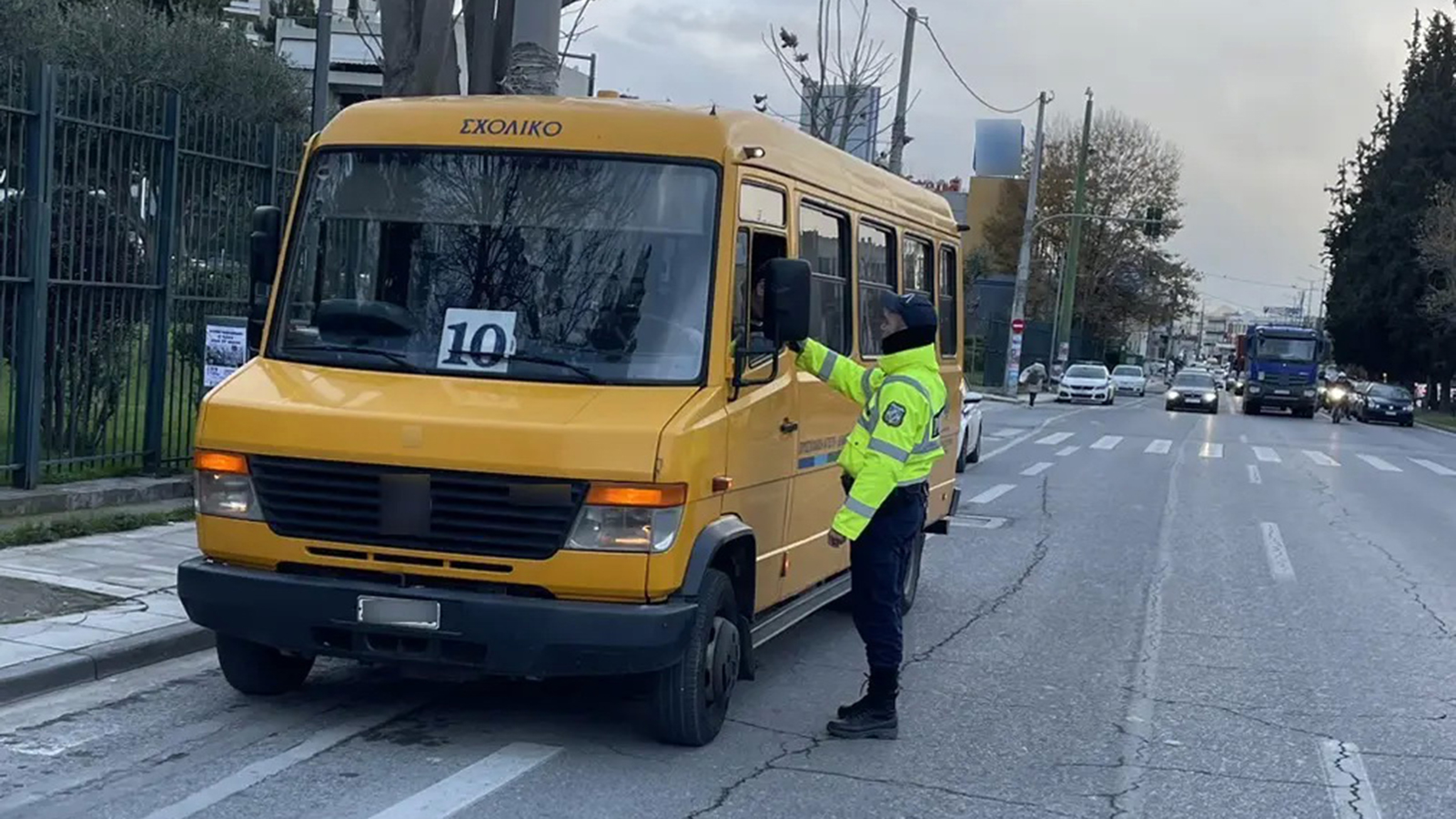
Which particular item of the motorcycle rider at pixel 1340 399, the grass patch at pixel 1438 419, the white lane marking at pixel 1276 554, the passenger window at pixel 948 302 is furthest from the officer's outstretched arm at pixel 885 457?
the grass patch at pixel 1438 419

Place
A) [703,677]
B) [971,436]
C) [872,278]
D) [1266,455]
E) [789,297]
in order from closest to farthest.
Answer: [703,677] → [789,297] → [872,278] → [971,436] → [1266,455]

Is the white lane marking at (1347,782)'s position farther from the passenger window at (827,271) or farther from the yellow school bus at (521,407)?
the passenger window at (827,271)

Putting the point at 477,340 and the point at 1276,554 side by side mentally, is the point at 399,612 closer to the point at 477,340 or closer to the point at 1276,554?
the point at 477,340

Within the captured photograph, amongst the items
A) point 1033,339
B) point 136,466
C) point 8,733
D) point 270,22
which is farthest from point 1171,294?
point 8,733

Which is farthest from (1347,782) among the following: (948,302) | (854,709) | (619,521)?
(948,302)

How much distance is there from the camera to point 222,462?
21.1 feet

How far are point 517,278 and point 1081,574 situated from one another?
7.21 meters

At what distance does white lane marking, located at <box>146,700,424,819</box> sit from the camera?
5547 millimetres

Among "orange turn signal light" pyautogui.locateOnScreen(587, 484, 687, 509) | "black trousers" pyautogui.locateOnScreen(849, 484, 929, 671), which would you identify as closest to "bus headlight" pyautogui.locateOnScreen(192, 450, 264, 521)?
"orange turn signal light" pyautogui.locateOnScreen(587, 484, 687, 509)

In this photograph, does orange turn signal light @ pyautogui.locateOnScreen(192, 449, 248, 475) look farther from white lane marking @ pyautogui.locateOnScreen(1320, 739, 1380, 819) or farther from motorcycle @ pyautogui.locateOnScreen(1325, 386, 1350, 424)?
motorcycle @ pyautogui.locateOnScreen(1325, 386, 1350, 424)

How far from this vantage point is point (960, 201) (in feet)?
318

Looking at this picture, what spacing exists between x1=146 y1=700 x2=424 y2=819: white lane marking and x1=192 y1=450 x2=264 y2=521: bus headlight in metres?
0.95

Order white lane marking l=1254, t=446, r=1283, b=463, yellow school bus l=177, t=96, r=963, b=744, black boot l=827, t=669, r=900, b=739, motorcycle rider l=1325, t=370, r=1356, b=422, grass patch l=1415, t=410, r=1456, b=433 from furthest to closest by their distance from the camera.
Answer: grass patch l=1415, t=410, r=1456, b=433
motorcycle rider l=1325, t=370, r=1356, b=422
white lane marking l=1254, t=446, r=1283, b=463
black boot l=827, t=669, r=900, b=739
yellow school bus l=177, t=96, r=963, b=744

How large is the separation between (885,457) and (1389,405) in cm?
5034
